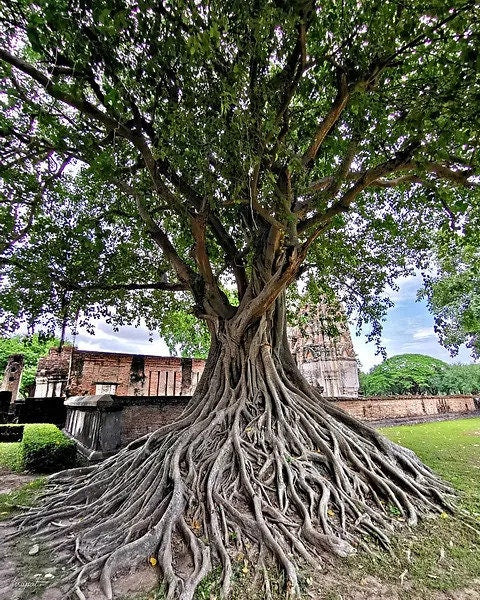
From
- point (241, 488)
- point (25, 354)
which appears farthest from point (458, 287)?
point (25, 354)

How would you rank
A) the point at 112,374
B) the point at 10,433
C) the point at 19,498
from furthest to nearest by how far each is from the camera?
the point at 112,374 < the point at 10,433 < the point at 19,498

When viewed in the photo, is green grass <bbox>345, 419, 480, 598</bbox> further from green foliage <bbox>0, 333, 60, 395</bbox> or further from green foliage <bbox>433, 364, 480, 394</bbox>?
green foliage <bbox>0, 333, 60, 395</bbox>

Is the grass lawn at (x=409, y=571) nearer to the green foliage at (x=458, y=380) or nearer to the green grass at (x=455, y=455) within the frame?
the green grass at (x=455, y=455)

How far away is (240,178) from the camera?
4020 mm

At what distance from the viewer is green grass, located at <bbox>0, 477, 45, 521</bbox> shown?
4.20m

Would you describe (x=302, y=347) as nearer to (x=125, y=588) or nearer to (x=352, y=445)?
(x=352, y=445)

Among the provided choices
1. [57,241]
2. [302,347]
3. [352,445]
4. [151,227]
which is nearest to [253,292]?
[151,227]

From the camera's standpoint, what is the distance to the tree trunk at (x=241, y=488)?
9.61ft

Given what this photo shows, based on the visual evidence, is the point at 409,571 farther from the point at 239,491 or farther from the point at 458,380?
the point at 458,380

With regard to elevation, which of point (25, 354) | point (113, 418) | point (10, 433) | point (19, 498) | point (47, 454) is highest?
point (25, 354)

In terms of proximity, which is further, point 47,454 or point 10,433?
point 10,433

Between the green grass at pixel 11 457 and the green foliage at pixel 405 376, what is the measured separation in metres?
17.6

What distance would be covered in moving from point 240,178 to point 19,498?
16.6 feet

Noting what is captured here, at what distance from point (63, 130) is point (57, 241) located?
9.61 ft
